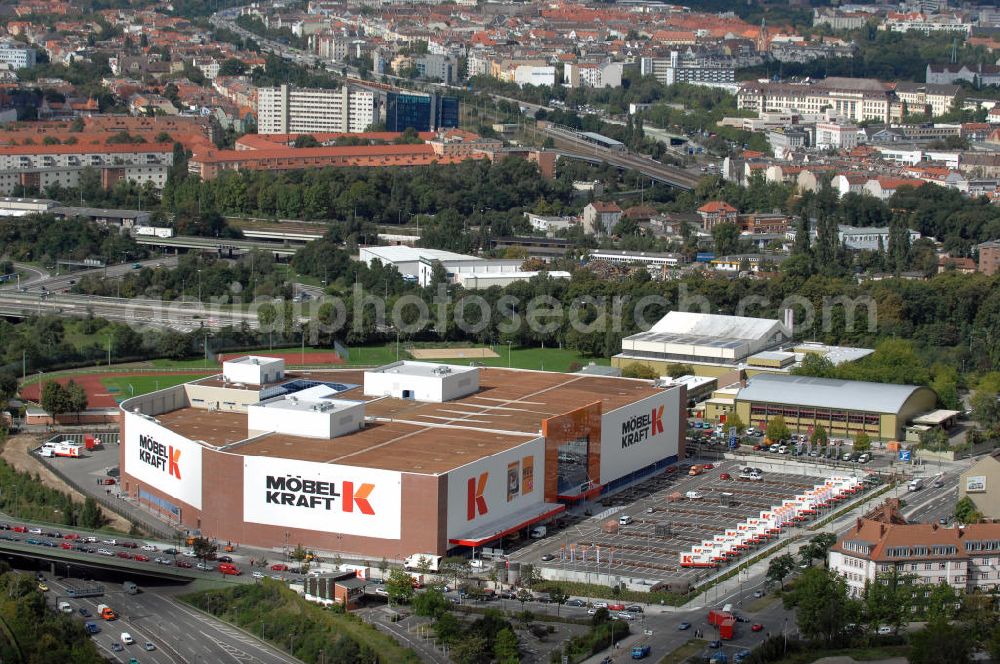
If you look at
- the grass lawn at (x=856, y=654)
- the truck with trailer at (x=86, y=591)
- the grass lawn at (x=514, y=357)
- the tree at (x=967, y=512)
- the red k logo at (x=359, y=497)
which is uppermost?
the red k logo at (x=359, y=497)

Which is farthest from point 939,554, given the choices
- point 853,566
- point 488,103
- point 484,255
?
point 488,103

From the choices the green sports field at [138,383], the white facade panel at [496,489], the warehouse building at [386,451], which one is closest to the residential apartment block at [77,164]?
the green sports field at [138,383]

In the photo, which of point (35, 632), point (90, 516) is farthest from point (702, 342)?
point (35, 632)

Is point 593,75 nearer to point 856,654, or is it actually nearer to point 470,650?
point 856,654

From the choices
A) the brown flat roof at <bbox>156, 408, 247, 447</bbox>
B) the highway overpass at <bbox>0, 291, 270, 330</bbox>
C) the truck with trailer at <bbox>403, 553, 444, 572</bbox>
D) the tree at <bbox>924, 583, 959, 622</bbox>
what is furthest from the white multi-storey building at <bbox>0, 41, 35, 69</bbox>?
the tree at <bbox>924, 583, 959, 622</bbox>

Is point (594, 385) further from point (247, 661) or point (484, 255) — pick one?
point (484, 255)

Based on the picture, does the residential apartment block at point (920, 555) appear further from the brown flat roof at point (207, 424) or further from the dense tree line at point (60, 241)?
the dense tree line at point (60, 241)
